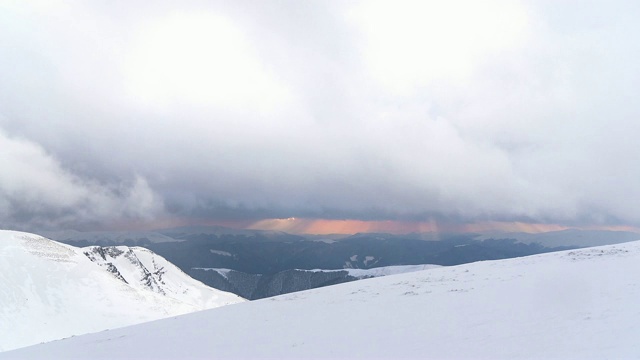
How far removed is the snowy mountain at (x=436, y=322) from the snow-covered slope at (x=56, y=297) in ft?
329

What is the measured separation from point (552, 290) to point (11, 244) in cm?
19193

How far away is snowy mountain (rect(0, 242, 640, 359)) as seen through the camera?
→ 14.4m

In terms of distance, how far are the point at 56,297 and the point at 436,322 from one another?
158142 mm

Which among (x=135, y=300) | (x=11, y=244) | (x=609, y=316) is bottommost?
(x=135, y=300)

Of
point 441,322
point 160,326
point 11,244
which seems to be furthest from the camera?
point 11,244

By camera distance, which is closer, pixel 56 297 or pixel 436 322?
pixel 436 322

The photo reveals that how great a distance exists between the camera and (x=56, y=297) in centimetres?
14338

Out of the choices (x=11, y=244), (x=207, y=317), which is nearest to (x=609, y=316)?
(x=207, y=317)

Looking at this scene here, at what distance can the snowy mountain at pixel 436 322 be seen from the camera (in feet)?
47.3

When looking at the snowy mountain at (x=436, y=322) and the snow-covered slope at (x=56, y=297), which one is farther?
the snow-covered slope at (x=56, y=297)

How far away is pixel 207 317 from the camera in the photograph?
27516mm

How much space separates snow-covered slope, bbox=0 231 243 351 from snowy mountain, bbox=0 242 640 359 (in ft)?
329

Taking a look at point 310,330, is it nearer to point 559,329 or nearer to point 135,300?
point 559,329

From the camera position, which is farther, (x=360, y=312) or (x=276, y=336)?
(x=360, y=312)
